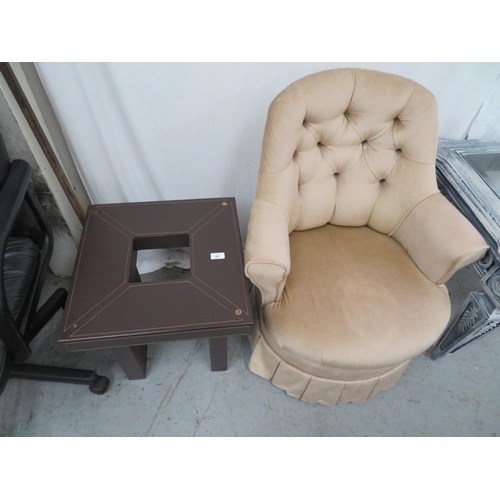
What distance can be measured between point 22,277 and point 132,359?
427mm

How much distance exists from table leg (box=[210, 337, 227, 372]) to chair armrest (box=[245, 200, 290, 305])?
0.22m

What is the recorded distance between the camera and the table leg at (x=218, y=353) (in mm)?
1109

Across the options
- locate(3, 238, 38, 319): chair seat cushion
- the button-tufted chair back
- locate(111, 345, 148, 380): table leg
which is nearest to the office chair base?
locate(111, 345, 148, 380): table leg

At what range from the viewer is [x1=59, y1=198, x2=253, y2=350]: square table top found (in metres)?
0.91

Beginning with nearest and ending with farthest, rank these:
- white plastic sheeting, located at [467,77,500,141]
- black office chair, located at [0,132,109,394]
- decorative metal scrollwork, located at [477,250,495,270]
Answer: black office chair, located at [0,132,109,394] → decorative metal scrollwork, located at [477,250,495,270] → white plastic sheeting, located at [467,77,500,141]

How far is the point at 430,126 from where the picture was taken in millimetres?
1061

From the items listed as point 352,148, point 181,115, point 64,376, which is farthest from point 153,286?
point 352,148

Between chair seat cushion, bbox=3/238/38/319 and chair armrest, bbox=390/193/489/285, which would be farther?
chair armrest, bbox=390/193/489/285

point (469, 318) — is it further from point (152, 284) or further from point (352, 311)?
point (152, 284)

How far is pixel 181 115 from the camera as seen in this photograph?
1.20m

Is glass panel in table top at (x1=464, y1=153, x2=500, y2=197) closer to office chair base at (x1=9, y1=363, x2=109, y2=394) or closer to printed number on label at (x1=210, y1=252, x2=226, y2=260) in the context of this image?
printed number on label at (x1=210, y1=252, x2=226, y2=260)

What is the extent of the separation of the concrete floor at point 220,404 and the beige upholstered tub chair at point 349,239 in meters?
0.09

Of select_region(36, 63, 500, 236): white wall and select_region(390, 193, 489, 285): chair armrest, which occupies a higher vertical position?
select_region(36, 63, 500, 236): white wall
